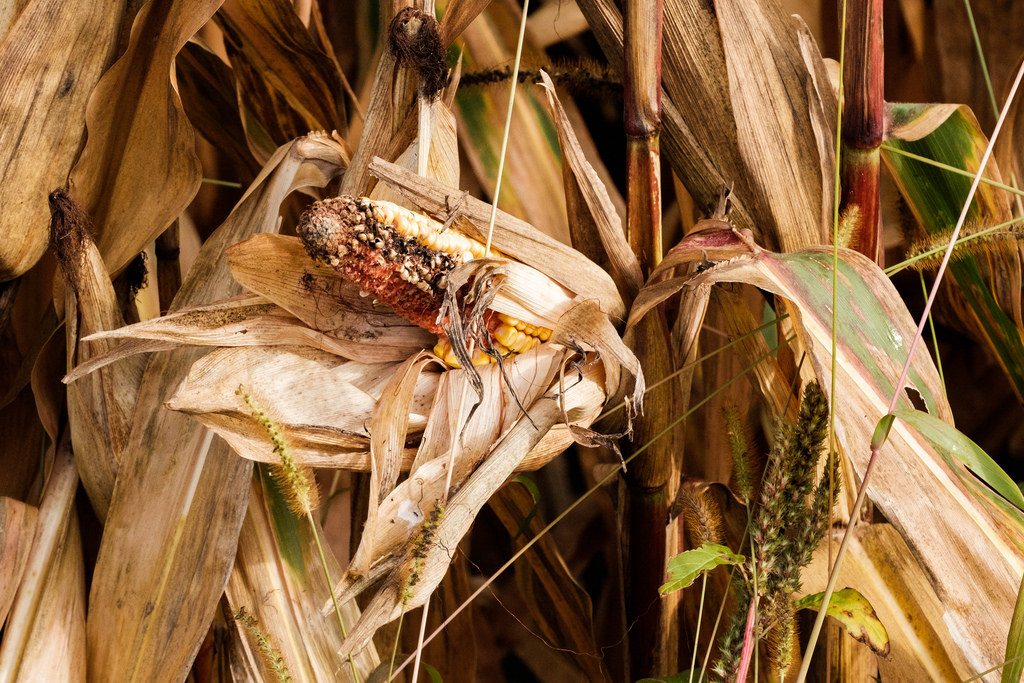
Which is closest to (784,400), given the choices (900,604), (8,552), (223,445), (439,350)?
(900,604)

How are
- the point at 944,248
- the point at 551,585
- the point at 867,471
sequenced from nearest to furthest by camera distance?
the point at 867,471
the point at 944,248
the point at 551,585

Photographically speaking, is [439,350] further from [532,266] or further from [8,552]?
[8,552]

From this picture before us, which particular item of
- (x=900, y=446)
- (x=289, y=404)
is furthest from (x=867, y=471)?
(x=289, y=404)

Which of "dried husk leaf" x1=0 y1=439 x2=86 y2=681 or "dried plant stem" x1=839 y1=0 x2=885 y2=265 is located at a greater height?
"dried plant stem" x1=839 y1=0 x2=885 y2=265

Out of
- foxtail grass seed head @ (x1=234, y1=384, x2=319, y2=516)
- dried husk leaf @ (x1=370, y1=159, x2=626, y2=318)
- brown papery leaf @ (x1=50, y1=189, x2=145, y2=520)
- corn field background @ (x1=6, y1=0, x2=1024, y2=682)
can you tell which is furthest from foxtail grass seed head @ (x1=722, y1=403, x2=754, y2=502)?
brown papery leaf @ (x1=50, y1=189, x2=145, y2=520)

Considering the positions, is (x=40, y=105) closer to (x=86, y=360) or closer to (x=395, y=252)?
(x=86, y=360)

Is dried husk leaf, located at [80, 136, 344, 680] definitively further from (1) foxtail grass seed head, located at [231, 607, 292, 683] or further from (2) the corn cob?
(2) the corn cob

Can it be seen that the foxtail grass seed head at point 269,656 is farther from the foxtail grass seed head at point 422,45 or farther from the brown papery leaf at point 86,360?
the foxtail grass seed head at point 422,45

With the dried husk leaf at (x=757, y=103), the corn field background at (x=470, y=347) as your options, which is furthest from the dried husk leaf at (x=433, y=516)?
the dried husk leaf at (x=757, y=103)
